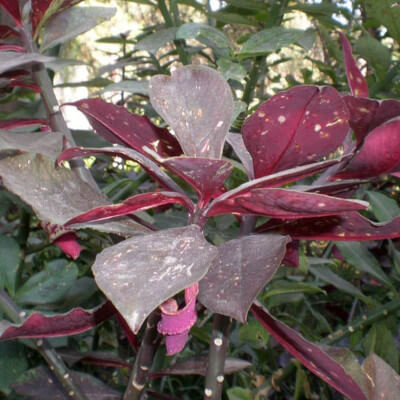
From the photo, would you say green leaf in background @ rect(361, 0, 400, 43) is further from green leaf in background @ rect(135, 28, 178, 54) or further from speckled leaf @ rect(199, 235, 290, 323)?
speckled leaf @ rect(199, 235, 290, 323)

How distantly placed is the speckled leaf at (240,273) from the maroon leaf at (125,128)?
0.36ft

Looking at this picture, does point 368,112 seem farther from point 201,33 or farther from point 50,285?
point 50,285

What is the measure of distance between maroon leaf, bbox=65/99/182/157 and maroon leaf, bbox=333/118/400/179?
15 centimetres

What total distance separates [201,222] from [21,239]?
0.46 meters

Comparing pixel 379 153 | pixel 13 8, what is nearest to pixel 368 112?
pixel 379 153

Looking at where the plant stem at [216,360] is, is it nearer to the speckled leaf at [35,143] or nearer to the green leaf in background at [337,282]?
the speckled leaf at [35,143]

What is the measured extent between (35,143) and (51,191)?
0.09 m

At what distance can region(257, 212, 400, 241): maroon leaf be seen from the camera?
1.02 ft

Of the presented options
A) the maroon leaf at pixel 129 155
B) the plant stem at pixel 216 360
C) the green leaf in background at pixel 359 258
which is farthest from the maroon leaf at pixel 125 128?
the green leaf in background at pixel 359 258

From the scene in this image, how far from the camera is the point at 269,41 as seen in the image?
0.51 m

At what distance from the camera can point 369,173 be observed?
32 centimetres

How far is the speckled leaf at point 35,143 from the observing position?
36cm

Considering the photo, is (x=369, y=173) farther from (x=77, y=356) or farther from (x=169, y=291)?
(x=77, y=356)

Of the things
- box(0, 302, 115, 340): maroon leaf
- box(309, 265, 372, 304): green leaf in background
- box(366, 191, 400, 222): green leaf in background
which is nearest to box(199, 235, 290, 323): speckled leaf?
box(0, 302, 115, 340): maroon leaf
